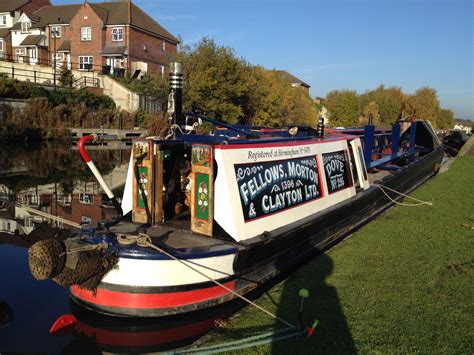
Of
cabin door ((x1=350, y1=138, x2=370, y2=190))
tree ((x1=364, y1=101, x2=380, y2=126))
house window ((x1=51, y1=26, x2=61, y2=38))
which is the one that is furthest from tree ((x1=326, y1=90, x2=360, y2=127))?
cabin door ((x1=350, y1=138, x2=370, y2=190))

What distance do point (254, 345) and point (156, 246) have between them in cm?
170

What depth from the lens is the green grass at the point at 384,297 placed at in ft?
14.5

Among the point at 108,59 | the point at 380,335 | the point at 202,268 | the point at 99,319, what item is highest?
the point at 108,59

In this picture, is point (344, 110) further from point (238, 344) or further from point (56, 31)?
point (238, 344)

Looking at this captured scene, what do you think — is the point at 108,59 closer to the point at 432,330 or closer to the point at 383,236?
the point at 383,236

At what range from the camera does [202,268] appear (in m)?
5.44

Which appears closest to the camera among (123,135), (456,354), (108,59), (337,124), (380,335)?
(456,354)

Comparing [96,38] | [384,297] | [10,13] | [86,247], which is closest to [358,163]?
[384,297]

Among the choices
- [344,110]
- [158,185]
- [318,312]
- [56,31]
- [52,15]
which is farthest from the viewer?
[344,110]

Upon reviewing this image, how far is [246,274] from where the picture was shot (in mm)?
6012

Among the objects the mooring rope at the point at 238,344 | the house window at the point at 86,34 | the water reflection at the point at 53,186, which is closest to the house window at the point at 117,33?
the house window at the point at 86,34

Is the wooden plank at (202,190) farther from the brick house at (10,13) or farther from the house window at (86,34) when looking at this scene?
the brick house at (10,13)

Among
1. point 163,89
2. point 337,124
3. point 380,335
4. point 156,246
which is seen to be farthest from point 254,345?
point 337,124

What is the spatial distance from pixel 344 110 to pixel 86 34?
122 feet
